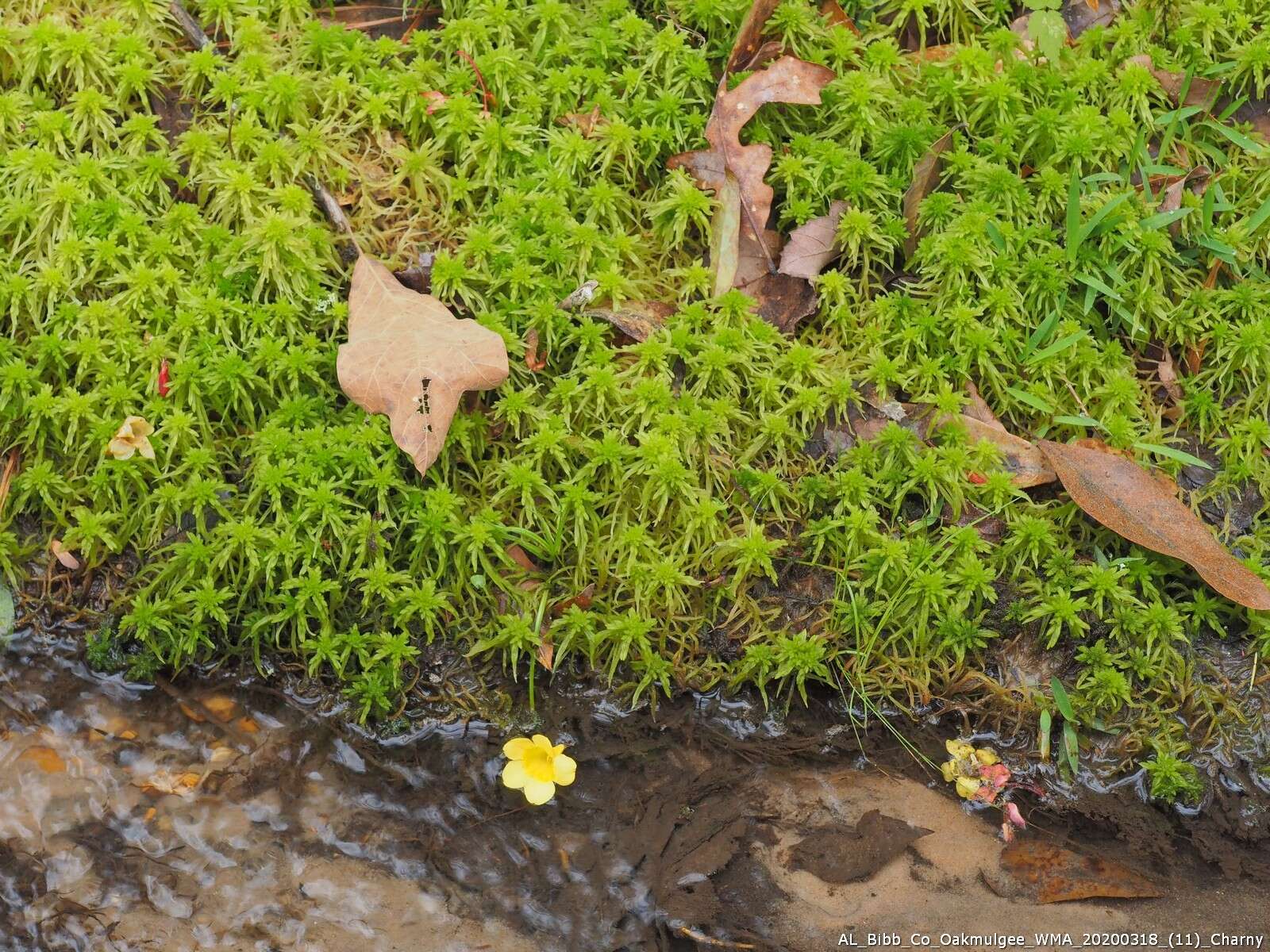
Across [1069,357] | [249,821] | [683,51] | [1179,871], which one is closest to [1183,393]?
[1069,357]

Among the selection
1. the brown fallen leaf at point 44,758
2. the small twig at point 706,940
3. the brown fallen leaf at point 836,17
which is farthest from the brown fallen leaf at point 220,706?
the brown fallen leaf at point 836,17

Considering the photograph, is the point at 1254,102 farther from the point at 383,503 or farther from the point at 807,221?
the point at 383,503

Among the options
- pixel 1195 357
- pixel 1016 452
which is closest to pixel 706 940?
pixel 1016 452

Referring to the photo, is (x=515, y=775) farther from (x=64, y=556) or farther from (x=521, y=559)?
(x=64, y=556)

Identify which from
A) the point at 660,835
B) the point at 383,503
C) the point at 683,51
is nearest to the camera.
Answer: the point at 660,835

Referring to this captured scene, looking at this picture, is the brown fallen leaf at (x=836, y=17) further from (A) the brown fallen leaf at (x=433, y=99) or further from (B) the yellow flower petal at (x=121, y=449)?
(B) the yellow flower petal at (x=121, y=449)

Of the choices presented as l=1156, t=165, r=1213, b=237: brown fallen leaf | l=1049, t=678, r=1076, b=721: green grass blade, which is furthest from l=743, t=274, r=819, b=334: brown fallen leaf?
l=1049, t=678, r=1076, b=721: green grass blade

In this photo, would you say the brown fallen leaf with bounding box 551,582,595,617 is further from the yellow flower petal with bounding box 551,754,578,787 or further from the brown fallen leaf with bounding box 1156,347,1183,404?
the brown fallen leaf with bounding box 1156,347,1183,404
